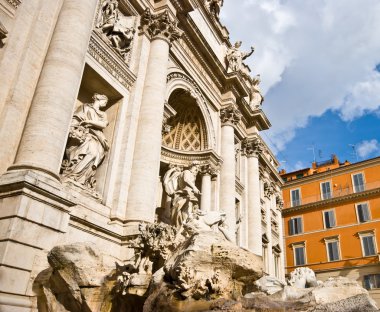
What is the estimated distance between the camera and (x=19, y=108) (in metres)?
7.40

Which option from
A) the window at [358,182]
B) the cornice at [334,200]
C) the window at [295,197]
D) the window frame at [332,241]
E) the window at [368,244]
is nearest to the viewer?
the window at [368,244]

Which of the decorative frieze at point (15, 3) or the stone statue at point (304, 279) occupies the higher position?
the decorative frieze at point (15, 3)

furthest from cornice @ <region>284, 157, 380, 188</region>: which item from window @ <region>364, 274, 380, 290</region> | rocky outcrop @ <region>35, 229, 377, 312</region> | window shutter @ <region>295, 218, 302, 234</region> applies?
rocky outcrop @ <region>35, 229, 377, 312</region>

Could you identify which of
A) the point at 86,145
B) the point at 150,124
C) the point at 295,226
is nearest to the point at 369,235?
the point at 295,226

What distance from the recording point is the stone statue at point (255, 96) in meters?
21.7

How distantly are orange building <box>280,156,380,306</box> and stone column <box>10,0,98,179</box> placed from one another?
76.4ft

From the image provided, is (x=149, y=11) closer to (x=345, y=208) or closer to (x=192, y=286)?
(x=192, y=286)

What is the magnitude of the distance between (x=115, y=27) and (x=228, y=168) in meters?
7.62

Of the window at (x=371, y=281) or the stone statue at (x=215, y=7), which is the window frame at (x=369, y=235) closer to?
the window at (x=371, y=281)

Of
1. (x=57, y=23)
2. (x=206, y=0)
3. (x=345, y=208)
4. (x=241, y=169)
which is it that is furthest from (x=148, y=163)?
(x=345, y=208)

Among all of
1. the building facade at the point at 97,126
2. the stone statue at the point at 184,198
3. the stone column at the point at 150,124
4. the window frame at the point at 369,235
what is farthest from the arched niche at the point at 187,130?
the window frame at the point at 369,235

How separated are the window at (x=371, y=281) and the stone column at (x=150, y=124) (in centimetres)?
2022

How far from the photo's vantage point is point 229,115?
17.2 m

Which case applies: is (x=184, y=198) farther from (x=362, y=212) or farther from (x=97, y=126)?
(x=362, y=212)
